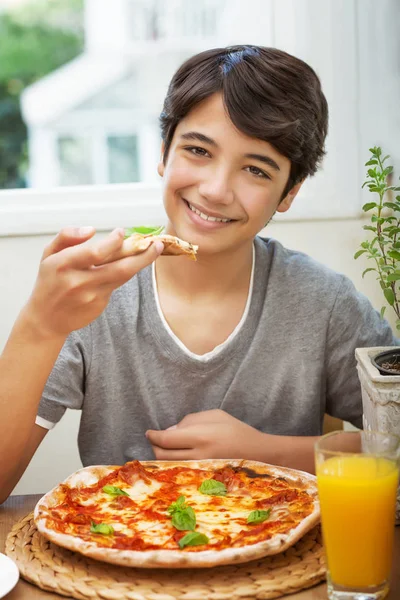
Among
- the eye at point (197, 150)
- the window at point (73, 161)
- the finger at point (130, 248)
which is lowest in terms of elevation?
the window at point (73, 161)

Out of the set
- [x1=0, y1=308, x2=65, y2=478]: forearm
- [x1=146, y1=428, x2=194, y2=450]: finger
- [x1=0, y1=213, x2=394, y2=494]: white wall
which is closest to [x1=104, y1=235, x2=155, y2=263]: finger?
Answer: [x1=0, y1=308, x2=65, y2=478]: forearm

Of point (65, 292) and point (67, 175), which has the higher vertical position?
point (65, 292)

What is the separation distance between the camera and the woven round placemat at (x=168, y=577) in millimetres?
989

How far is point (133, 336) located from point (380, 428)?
2.17ft

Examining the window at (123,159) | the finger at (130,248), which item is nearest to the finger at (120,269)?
the finger at (130,248)

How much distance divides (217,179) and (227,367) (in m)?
0.40

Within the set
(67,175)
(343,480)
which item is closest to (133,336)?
(343,480)

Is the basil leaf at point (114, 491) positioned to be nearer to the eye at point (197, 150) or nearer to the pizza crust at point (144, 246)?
the pizza crust at point (144, 246)

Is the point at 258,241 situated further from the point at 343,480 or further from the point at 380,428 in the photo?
the point at 343,480

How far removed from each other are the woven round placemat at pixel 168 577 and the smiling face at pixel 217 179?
2.22 ft

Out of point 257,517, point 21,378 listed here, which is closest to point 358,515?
point 257,517

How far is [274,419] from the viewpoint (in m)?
1.75

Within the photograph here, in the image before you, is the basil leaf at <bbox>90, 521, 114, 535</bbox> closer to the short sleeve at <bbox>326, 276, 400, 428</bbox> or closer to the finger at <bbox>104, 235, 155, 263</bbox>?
the finger at <bbox>104, 235, 155, 263</bbox>

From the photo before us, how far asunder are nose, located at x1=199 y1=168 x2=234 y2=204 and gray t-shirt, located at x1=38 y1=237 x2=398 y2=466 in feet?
0.95
